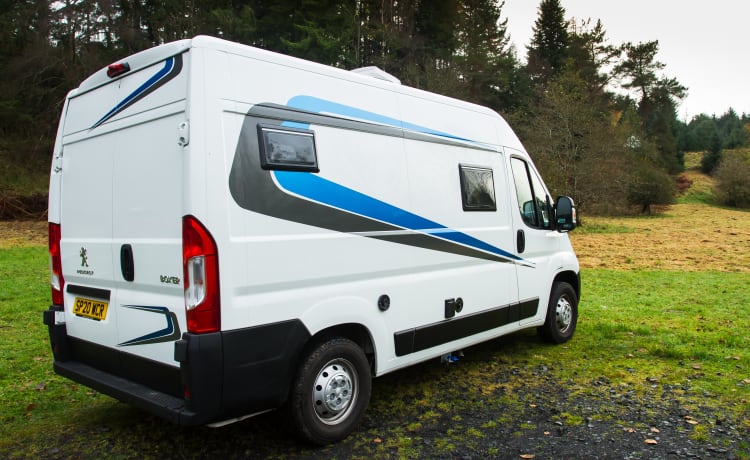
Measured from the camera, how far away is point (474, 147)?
5371 millimetres

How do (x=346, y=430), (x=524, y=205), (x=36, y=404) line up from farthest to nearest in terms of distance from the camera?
(x=524, y=205) → (x=36, y=404) → (x=346, y=430)

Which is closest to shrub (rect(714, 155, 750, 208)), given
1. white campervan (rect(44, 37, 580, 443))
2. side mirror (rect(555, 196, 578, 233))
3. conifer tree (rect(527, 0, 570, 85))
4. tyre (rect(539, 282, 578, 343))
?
conifer tree (rect(527, 0, 570, 85))

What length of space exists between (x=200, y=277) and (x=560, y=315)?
185 inches

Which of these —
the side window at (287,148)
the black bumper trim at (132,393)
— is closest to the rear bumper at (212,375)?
the black bumper trim at (132,393)

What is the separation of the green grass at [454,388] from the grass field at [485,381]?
12mm

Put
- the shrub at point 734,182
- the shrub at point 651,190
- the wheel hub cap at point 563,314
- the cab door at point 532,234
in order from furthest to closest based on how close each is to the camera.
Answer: the shrub at point 734,182 → the shrub at point 651,190 → the wheel hub cap at point 563,314 → the cab door at point 532,234

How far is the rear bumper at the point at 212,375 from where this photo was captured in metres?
3.23

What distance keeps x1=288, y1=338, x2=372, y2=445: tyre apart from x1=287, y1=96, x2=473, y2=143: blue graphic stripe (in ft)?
5.46

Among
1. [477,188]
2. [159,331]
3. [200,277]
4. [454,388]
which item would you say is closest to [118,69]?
[200,277]

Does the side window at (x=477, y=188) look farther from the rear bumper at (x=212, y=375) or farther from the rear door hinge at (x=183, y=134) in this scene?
the rear door hinge at (x=183, y=134)

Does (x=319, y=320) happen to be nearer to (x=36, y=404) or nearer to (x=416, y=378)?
(x=416, y=378)

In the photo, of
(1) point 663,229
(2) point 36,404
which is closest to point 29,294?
(2) point 36,404

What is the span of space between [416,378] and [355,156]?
8.13 feet

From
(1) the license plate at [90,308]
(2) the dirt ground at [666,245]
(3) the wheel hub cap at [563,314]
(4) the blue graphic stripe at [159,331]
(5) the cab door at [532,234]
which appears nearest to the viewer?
(4) the blue graphic stripe at [159,331]
